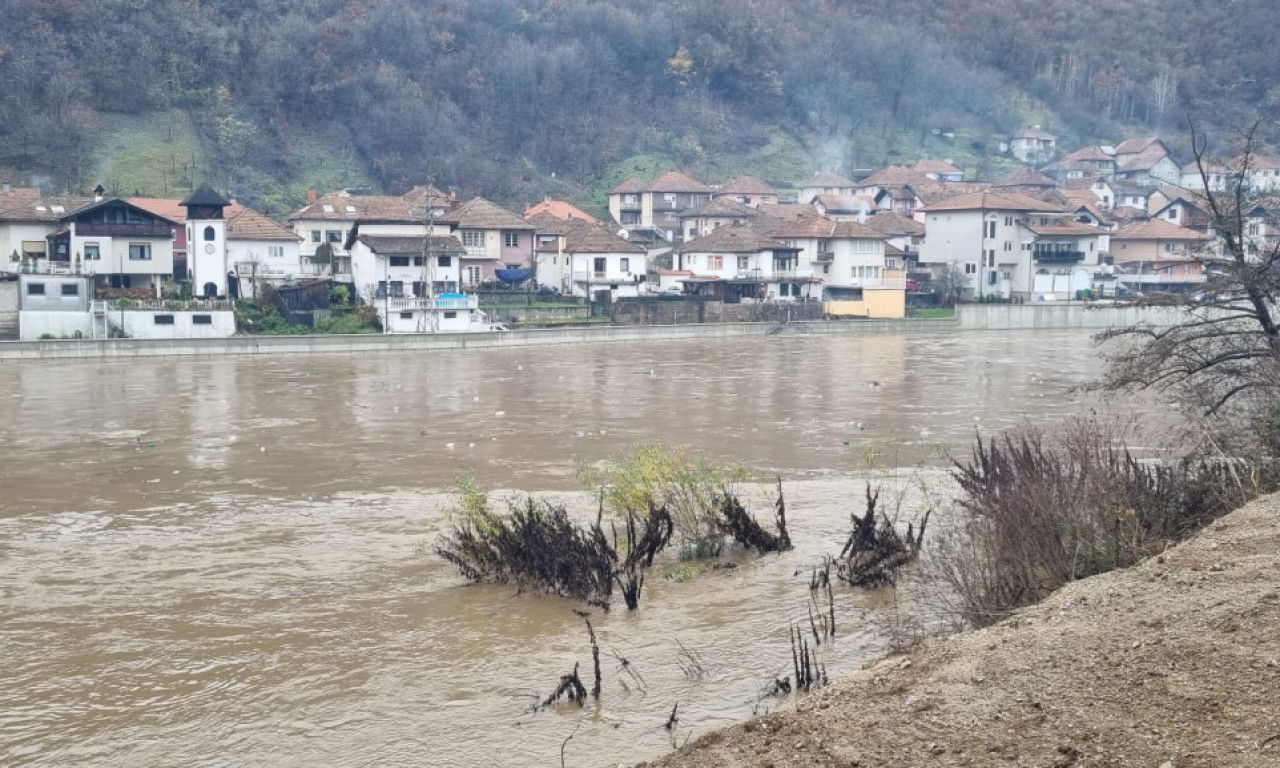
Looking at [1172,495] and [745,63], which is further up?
[745,63]

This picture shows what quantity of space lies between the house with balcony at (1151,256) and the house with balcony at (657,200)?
23771 mm

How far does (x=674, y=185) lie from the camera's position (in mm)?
74125

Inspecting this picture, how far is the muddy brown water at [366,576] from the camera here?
8750mm

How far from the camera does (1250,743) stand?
520 centimetres

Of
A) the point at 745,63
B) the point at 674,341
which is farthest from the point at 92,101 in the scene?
the point at 745,63

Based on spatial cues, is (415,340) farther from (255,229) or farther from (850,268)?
(850,268)

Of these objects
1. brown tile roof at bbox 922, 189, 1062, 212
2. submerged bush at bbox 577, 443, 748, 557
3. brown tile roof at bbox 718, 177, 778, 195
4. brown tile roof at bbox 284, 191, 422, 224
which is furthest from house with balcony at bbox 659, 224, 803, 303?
submerged bush at bbox 577, 443, 748, 557

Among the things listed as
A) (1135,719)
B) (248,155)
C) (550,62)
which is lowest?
(1135,719)

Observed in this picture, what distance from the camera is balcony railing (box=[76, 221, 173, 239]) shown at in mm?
46247

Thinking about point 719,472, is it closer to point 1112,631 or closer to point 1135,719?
point 1112,631

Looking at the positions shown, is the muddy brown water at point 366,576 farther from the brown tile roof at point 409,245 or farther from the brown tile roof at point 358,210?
the brown tile roof at point 358,210

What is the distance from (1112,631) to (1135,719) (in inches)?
→ 40.9

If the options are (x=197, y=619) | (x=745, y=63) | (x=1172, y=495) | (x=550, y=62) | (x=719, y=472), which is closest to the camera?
(x=1172, y=495)

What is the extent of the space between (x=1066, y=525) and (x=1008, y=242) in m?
56.4
